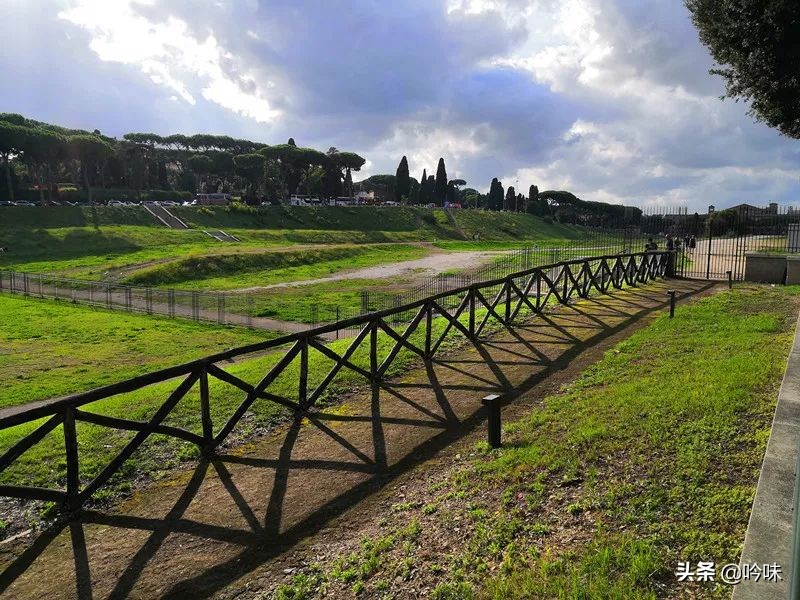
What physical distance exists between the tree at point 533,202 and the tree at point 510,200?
11.1 feet

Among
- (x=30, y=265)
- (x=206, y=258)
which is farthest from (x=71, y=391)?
(x=30, y=265)

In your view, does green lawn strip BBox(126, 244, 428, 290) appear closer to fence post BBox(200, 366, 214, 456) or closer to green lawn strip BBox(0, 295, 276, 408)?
green lawn strip BBox(0, 295, 276, 408)

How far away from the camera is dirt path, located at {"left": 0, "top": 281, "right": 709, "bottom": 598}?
4238mm

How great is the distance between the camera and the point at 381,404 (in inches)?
317

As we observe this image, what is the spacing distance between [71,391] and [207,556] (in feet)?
38.1

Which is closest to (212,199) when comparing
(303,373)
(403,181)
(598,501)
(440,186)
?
(403,181)

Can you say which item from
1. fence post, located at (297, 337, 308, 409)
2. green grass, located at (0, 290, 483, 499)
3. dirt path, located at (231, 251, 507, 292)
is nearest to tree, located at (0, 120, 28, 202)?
dirt path, located at (231, 251, 507, 292)

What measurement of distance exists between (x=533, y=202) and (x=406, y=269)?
87.3m

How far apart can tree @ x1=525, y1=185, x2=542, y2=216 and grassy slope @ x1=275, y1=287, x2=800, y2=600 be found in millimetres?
115233

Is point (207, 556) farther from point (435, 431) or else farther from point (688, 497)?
point (688, 497)

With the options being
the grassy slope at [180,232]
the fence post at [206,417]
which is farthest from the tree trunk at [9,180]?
the fence post at [206,417]

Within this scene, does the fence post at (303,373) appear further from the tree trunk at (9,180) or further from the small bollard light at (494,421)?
the tree trunk at (9,180)

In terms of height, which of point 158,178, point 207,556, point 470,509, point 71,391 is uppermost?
point 158,178

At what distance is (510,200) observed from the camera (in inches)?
5000
